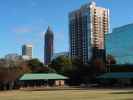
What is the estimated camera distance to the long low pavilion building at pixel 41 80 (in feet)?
350

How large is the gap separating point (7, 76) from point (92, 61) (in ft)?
130

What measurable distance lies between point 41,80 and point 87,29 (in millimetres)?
59265

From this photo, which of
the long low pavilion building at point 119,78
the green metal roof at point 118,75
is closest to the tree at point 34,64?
the long low pavilion building at point 119,78

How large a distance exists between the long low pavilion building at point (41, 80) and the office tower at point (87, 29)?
45494 mm

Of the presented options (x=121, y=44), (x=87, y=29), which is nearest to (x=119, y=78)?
(x=121, y=44)

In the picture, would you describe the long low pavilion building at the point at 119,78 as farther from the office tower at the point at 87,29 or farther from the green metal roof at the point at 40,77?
the office tower at the point at 87,29

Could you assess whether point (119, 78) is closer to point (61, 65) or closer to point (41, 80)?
point (41, 80)

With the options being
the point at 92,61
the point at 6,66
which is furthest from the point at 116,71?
the point at 6,66

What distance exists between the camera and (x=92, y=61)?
422ft

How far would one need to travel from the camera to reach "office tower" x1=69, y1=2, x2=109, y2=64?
162 m

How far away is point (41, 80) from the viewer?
111312mm

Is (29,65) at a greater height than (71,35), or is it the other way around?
(71,35)

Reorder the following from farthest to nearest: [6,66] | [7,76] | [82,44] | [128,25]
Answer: [82,44], [128,25], [6,66], [7,76]

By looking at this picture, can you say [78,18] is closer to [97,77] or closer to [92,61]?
[92,61]
